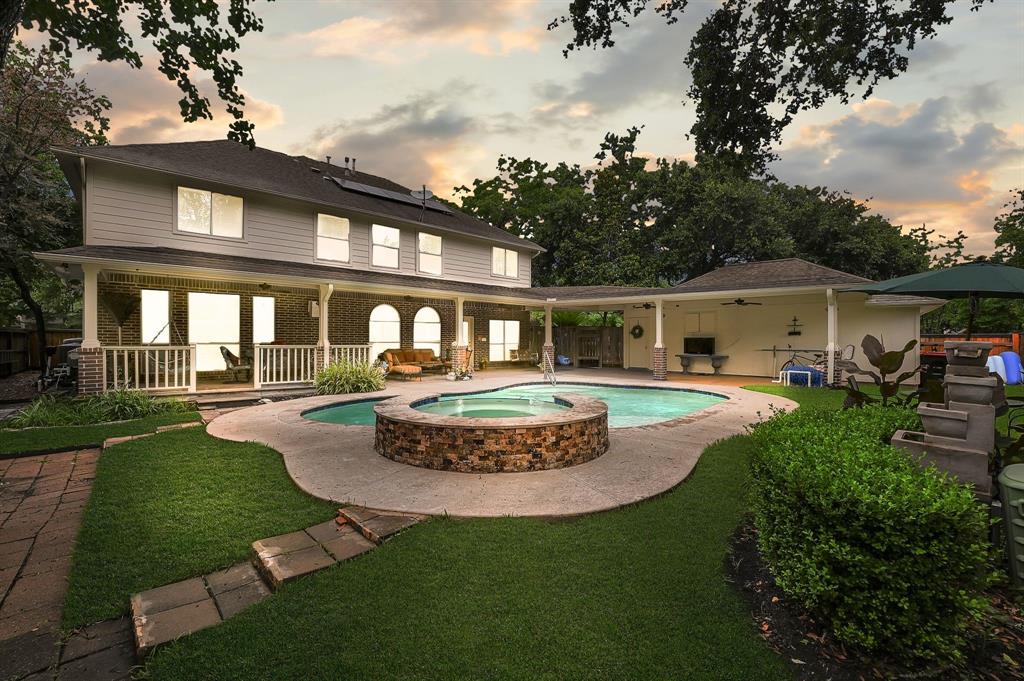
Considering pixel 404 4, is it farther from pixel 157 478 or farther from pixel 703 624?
pixel 703 624

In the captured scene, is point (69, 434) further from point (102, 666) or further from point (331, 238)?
point (331, 238)

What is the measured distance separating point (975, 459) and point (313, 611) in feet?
14.0

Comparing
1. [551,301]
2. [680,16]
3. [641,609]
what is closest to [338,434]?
[641,609]

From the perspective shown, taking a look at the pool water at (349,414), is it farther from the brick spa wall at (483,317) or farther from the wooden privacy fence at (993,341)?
the wooden privacy fence at (993,341)

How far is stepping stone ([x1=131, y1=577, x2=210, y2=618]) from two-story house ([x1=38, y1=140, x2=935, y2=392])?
8547 mm

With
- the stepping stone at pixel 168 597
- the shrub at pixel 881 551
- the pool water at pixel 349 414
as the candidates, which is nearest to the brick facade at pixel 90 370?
the pool water at pixel 349 414

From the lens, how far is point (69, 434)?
6.82 m

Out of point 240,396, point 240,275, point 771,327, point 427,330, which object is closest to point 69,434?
point 240,396

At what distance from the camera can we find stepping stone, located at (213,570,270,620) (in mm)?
2605

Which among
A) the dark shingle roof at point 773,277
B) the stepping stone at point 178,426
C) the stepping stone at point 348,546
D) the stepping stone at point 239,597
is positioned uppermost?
the dark shingle roof at point 773,277

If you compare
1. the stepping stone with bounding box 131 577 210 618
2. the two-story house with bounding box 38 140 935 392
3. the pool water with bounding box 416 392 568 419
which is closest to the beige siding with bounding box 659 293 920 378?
the two-story house with bounding box 38 140 935 392

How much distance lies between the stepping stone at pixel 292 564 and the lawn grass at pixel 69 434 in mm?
5500

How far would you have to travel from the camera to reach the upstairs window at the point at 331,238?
1401 centimetres

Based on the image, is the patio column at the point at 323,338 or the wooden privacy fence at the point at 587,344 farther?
the wooden privacy fence at the point at 587,344
